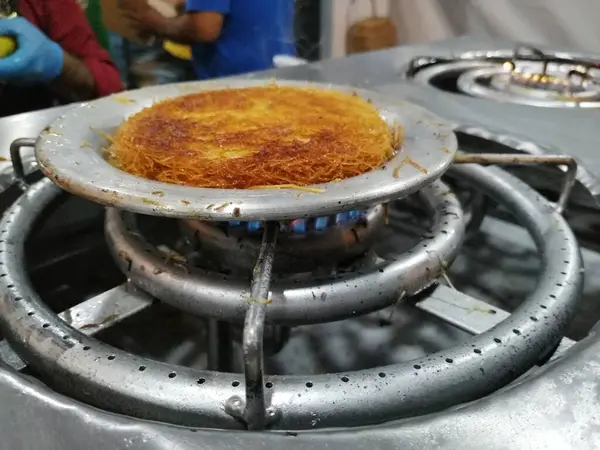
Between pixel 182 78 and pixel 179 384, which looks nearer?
pixel 179 384

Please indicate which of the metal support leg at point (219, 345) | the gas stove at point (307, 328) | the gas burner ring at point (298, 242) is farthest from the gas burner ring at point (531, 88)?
the metal support leg at point (219, 345)

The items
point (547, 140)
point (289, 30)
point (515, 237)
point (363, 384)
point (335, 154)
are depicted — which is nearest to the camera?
point (363, 384)

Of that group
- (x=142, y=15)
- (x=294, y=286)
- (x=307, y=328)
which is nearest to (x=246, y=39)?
(x=142, y=15)

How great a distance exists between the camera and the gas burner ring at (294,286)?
0.56 meters

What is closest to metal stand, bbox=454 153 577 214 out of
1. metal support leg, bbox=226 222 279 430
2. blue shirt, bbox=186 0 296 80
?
metal support leg, bbox=226 222 279 430

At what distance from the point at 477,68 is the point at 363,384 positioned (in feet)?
3.87

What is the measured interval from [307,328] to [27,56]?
1.00 metres

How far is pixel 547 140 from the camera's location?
93cm

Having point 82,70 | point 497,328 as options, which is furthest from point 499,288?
point 82,70

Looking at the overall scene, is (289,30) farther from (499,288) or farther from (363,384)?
(363,384)

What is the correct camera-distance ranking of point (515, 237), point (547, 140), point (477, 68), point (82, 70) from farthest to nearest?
point (82, 70) < point (477, 68) < point (515, 237) < point (547, 140)

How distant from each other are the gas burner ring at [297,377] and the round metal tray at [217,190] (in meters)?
0.13

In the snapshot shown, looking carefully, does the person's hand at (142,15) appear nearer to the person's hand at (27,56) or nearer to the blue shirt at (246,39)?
the blue shirt at (246,39)

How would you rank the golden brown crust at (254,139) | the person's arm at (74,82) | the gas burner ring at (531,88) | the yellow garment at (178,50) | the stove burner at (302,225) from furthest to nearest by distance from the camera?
the yellow garment at (178,50), the person's arm at (74,82), the gas burner ring at (531,88), the stove burner at (302,225), the golden brown crust at (254,139)
